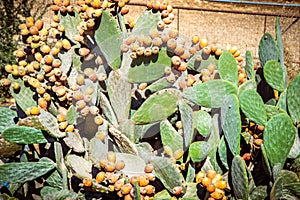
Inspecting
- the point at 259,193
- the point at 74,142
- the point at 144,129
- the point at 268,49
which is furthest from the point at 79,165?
the point at 268,49

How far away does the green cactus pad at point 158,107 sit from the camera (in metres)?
0.87

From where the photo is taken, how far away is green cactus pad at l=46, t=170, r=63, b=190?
0.98 meters

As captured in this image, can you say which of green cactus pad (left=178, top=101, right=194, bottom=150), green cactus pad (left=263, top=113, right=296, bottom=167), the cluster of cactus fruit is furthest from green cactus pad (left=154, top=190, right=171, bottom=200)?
green cactus pad (left=263, top=113, right=296, bottom=167)

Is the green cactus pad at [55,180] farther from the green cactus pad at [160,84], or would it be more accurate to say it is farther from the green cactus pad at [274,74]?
the green cactus pad at [274,74]

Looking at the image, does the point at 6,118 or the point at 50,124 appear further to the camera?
the point at 6,118

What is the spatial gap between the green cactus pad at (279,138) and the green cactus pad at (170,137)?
0.17 meters

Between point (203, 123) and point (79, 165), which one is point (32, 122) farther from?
point (203, 123)

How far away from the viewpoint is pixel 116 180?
2.74ft

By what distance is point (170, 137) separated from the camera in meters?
0.87

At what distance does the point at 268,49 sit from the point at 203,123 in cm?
27

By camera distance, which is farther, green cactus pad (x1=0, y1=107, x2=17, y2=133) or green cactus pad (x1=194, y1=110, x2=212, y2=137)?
green cactus pad (x1=0, y1=107, x2=17, y2=133)

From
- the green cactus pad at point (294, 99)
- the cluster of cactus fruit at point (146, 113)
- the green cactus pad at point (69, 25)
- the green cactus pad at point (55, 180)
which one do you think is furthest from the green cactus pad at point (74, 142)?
the green cactus pad at point (294, 99)

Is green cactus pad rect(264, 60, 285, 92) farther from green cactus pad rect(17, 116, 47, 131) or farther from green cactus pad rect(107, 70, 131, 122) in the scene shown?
green cactus pad rect(17, 116, 47, 131)

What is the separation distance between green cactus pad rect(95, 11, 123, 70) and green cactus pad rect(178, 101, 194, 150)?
0.17 meters
